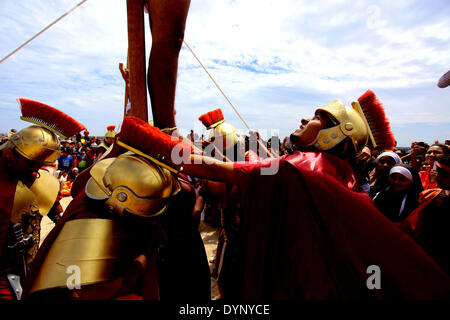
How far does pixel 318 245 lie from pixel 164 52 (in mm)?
1363

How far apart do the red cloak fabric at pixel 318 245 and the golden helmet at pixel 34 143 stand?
2143 mm

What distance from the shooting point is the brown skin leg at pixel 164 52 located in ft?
4.82

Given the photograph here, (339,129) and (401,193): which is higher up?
(339,129)

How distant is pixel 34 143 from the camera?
8.34 ft

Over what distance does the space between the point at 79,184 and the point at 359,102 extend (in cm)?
217

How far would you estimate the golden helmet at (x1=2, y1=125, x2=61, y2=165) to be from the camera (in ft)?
8.33

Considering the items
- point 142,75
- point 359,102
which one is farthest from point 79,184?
point 359,102

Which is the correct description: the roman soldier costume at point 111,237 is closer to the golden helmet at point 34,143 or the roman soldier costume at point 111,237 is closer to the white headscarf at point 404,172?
the golden helmet at point 34,143

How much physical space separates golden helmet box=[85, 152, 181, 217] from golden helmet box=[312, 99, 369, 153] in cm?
109

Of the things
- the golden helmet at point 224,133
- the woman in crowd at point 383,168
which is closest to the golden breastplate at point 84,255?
the golden helmet at point 224,133

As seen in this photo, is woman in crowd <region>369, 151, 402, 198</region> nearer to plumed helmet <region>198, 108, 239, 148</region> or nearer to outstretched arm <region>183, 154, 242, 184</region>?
plumed helmet <region>198, 108, 239, 148</region>

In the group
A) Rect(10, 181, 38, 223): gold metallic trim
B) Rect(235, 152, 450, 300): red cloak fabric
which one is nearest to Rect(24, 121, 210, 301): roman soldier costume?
Rect(235, 152, 450, 300): red cloak fabric

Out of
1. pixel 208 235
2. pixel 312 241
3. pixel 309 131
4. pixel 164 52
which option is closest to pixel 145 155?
pixel 164 52

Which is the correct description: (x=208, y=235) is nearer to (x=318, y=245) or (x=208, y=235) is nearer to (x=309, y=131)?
(x=309, y=131)
